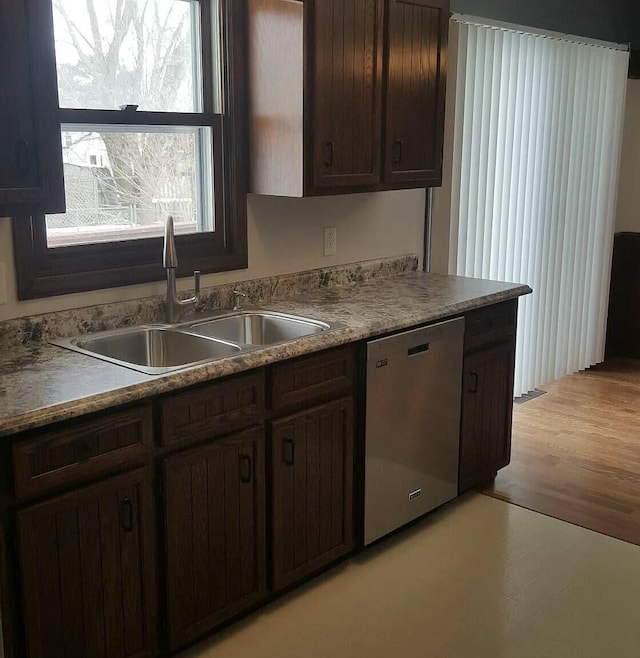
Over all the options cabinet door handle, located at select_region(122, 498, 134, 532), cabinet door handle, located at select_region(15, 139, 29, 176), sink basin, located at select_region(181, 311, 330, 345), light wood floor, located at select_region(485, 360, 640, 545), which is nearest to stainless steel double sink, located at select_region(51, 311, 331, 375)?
sink basin, located at select_region(181, 311, 330, 345)

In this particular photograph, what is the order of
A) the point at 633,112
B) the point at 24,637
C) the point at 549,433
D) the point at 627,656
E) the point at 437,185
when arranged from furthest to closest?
the point at 633,112 → the point at 549,433 → the point at 437,185 → the point at 627,656 → the point at 24,637

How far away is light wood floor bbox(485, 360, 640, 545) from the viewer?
3.47 metres

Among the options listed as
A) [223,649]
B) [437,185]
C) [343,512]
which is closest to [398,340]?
[343,512]

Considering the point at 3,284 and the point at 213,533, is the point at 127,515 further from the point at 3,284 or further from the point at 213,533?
the point at 3,284

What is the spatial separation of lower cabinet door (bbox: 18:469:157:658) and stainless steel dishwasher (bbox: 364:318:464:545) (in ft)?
3.18

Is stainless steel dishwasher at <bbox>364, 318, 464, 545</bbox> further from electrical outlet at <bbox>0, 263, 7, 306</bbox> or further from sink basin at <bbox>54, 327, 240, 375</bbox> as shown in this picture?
electrical outlet at <bbox>0, 263, 7, 306</bbox>

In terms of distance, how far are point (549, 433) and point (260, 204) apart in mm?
2130

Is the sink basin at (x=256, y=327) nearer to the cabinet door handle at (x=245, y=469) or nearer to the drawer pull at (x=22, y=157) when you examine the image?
the cabinet door handle at (x=245, y=469)

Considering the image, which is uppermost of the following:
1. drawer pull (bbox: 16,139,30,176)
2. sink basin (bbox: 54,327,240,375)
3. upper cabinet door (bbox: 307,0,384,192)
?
upper cabinet door (bbox: 307,0,384,192)

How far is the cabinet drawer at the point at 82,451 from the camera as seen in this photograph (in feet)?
6.34

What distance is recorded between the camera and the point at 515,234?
184 inches

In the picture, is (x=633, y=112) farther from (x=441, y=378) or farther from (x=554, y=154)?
(x=441, y=378)

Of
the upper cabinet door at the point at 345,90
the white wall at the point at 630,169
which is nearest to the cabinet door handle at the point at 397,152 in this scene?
the upper cabinet door at the point at 345,90

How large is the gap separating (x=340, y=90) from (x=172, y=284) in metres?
0.95
